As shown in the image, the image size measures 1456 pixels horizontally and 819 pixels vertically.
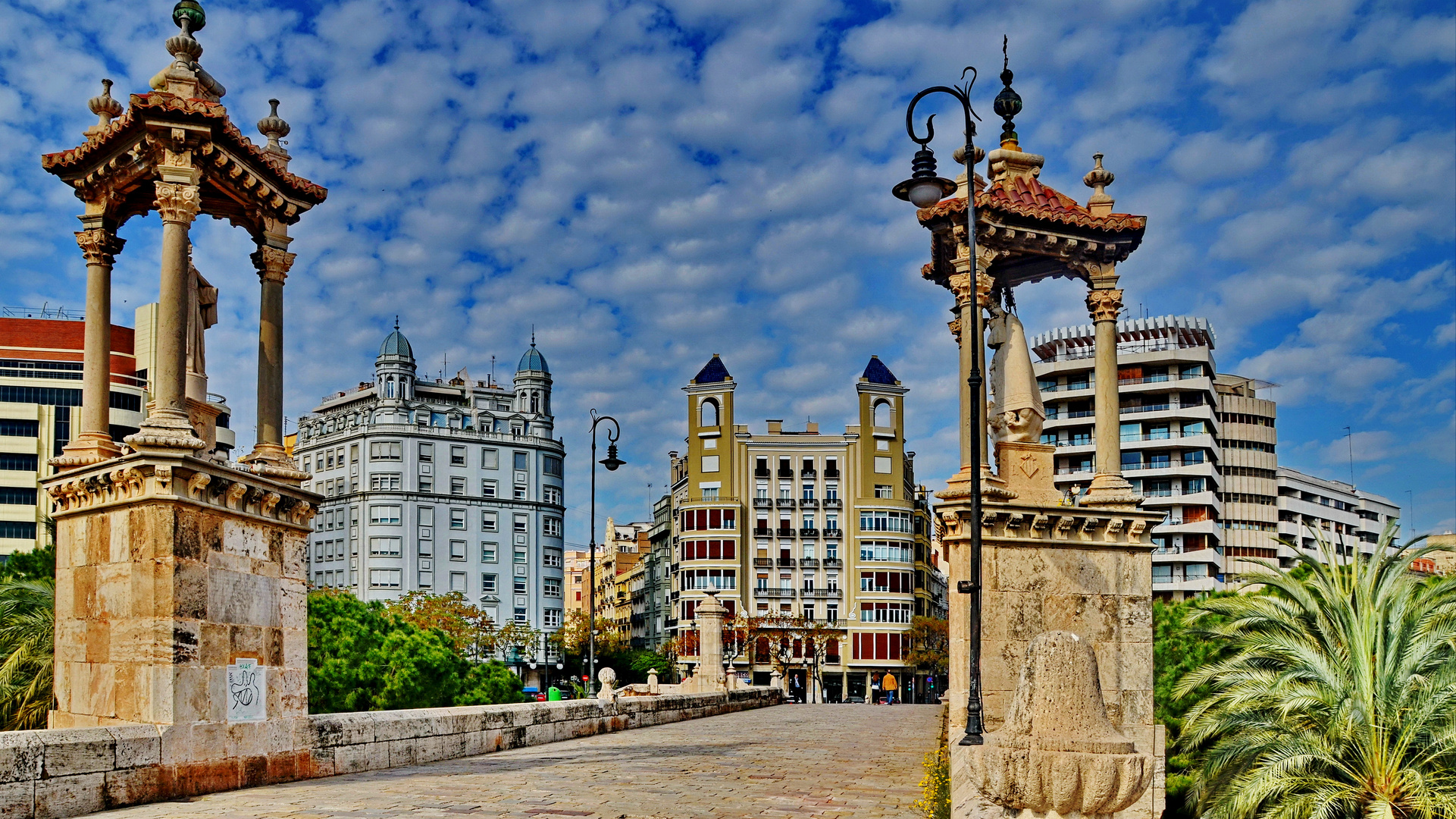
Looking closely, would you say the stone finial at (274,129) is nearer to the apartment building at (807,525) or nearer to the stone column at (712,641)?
the stone column at (712,641)

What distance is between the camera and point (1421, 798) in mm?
17078

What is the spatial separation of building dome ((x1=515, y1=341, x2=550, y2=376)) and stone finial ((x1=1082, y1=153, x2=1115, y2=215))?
9748 centimetres

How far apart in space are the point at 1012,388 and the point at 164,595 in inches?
414

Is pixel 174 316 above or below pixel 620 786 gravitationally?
above

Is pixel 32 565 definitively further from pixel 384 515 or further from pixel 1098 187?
pixel 384 515

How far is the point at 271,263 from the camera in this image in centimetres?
1511

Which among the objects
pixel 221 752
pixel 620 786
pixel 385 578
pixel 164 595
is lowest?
pixel 385 578

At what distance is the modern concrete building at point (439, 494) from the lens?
102 metres

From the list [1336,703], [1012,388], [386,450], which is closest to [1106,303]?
[1012,388]

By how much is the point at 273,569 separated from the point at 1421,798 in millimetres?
15351

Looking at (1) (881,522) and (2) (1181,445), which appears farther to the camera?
(1) (881,522)

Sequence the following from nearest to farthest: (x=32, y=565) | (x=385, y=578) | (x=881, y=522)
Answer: (x=32, y=565) < (x=881, y=522) < (x=385, y=578)

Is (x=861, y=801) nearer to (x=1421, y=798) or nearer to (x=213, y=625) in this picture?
(x=213, y=625)

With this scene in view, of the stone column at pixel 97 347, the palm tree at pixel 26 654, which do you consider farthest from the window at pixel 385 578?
the stone column at pixel 97 347
